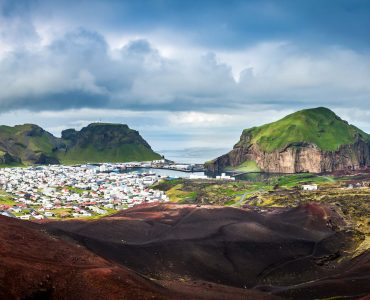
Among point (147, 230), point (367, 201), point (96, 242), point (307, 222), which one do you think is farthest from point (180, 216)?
point (367, 201)

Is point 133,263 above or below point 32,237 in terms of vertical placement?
below

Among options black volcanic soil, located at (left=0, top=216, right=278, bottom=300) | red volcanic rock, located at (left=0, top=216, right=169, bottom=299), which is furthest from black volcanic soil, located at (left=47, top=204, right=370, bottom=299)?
red volcanic rock, located at (left=0, top=216, right=169, bottom=299)

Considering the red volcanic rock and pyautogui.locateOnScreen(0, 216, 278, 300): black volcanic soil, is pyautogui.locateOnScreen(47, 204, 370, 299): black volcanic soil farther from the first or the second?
the red volcanic rock

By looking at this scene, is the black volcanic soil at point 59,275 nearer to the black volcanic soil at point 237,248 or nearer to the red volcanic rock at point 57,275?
the red volcanic rock at point 57,275

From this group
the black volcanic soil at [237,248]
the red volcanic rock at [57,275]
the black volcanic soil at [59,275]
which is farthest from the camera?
the black volcanic soil at [237,248]

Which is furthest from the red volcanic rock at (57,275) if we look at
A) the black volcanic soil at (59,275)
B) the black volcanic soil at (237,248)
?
the black volcanic soil at (237,248)

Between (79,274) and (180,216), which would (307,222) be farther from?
(79,274)

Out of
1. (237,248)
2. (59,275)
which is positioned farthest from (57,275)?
(237,248)
